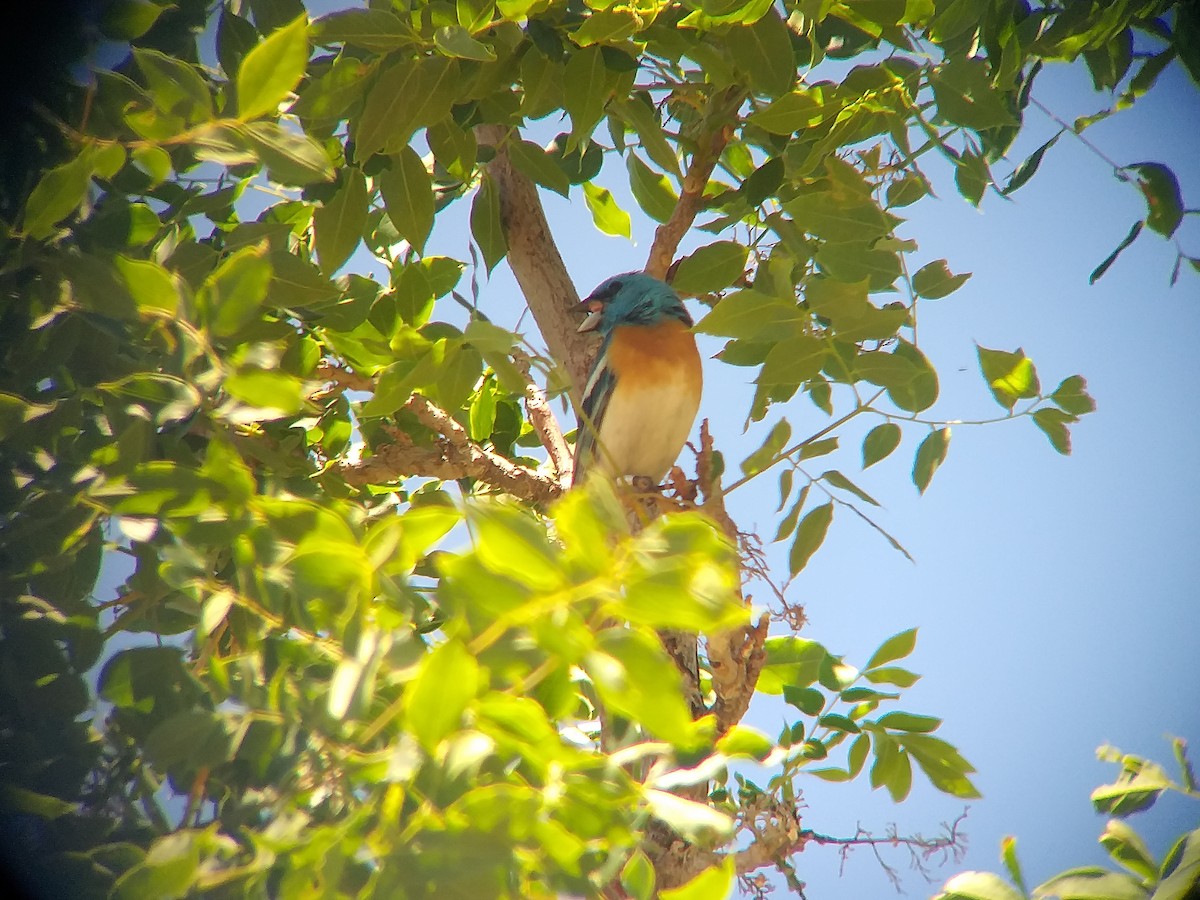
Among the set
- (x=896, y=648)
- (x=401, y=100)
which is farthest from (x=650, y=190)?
(x=896, y=648)

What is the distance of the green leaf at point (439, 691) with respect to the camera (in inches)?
21.3

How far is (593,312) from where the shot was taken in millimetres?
2936

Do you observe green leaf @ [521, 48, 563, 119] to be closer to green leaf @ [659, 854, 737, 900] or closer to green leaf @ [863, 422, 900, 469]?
green leaf @ [863, 422, 900, 469]

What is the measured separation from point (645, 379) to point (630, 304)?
27 centimetres

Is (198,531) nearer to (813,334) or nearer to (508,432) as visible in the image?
(813,334)

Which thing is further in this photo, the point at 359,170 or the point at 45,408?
the point at 359,170

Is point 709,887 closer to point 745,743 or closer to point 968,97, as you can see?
point 745,743

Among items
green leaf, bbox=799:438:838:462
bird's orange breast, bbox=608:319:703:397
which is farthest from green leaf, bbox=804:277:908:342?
bird's orange breast, bbox=608:319:703:397

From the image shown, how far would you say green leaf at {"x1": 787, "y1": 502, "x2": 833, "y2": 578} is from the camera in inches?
59.6

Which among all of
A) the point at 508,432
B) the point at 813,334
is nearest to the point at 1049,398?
the point at 813,334

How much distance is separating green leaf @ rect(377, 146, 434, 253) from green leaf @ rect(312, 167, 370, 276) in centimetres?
4

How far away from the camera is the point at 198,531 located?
0.81 metres

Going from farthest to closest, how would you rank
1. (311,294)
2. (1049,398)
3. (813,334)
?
(1049,398)
(813,334)
(311,294)

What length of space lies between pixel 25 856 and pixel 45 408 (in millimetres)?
479
